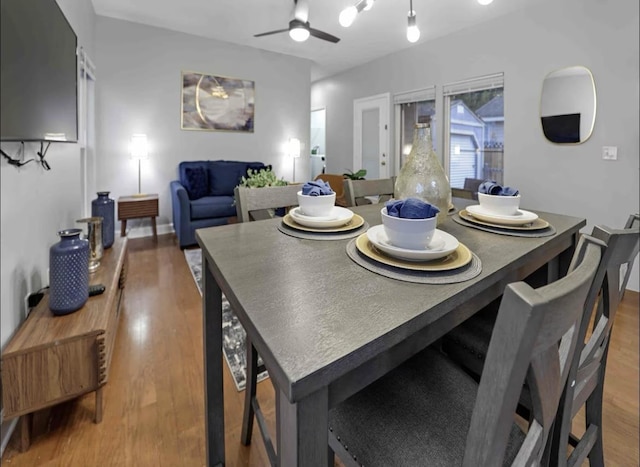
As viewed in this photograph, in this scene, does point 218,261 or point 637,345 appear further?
point 637,345

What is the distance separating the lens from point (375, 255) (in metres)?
0.81

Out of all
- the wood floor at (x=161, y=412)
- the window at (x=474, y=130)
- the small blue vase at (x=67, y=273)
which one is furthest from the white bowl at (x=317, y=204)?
the window at (x=474, y=130)

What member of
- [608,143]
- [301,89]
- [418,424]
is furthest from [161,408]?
[301,89]

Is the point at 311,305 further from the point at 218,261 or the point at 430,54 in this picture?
the point at 430,54

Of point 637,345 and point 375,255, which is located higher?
point 375,255

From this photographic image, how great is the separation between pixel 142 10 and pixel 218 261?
4146 mm

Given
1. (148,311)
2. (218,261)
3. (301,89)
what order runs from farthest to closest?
(301,89)
(148,311)
(218,261)

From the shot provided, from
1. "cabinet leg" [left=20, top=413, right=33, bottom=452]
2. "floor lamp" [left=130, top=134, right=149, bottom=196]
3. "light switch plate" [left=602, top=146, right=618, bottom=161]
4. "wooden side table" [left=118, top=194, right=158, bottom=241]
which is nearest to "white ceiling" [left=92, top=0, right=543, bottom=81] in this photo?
"floor lamp" [left=130, top=134, right=149, bottom=196]

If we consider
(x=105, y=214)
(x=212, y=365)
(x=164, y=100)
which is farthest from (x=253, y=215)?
(x=164, y=100)

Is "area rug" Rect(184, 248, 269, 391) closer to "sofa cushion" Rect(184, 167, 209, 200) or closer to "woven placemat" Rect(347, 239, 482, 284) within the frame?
"woven placemat" Rect(347, 239, 482, 284)

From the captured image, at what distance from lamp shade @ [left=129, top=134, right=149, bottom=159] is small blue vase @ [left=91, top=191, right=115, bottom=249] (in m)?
1.76

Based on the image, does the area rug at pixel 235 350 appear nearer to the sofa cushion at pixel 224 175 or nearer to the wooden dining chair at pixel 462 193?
the sofa cushion at pixel 224 175

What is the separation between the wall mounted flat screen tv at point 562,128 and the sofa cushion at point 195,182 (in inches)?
152

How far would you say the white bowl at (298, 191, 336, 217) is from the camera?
1.12 metres
